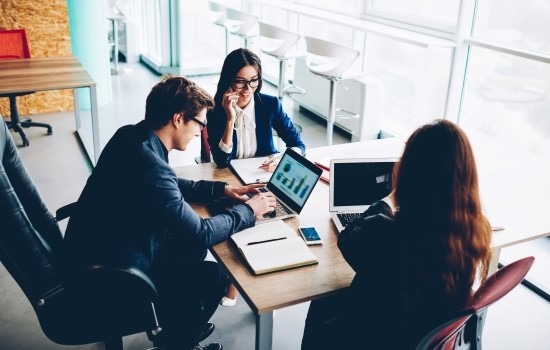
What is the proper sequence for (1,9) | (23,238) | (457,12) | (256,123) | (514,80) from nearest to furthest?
1. (23,238)
2. (256,123)
3. (514,80)
4. (457,12)
5. (1,9)

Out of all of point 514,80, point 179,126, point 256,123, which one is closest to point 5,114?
point 256,123

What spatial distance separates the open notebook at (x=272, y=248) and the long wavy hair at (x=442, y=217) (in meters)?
0.44

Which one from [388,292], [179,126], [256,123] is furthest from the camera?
[256,123]

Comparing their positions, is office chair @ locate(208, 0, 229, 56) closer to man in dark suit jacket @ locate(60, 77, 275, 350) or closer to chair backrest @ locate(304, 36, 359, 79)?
chair backrest @ locate(304, 36, 359, 79)

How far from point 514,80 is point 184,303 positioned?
306 cm

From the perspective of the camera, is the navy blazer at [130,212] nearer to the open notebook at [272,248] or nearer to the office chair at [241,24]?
the open notebook at [272,248]

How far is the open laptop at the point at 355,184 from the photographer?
2064mm

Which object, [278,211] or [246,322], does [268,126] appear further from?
[246,322]

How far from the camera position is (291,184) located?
2.14 metres

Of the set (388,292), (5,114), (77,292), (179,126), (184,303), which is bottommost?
(5,114)

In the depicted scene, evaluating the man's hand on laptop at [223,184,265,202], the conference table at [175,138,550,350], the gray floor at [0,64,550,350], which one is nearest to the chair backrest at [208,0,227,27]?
the gray floor at [0,64,550,350]

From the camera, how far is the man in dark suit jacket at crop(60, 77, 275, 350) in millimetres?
1751

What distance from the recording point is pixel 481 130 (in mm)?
4379

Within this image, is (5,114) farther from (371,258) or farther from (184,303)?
(371,258)
